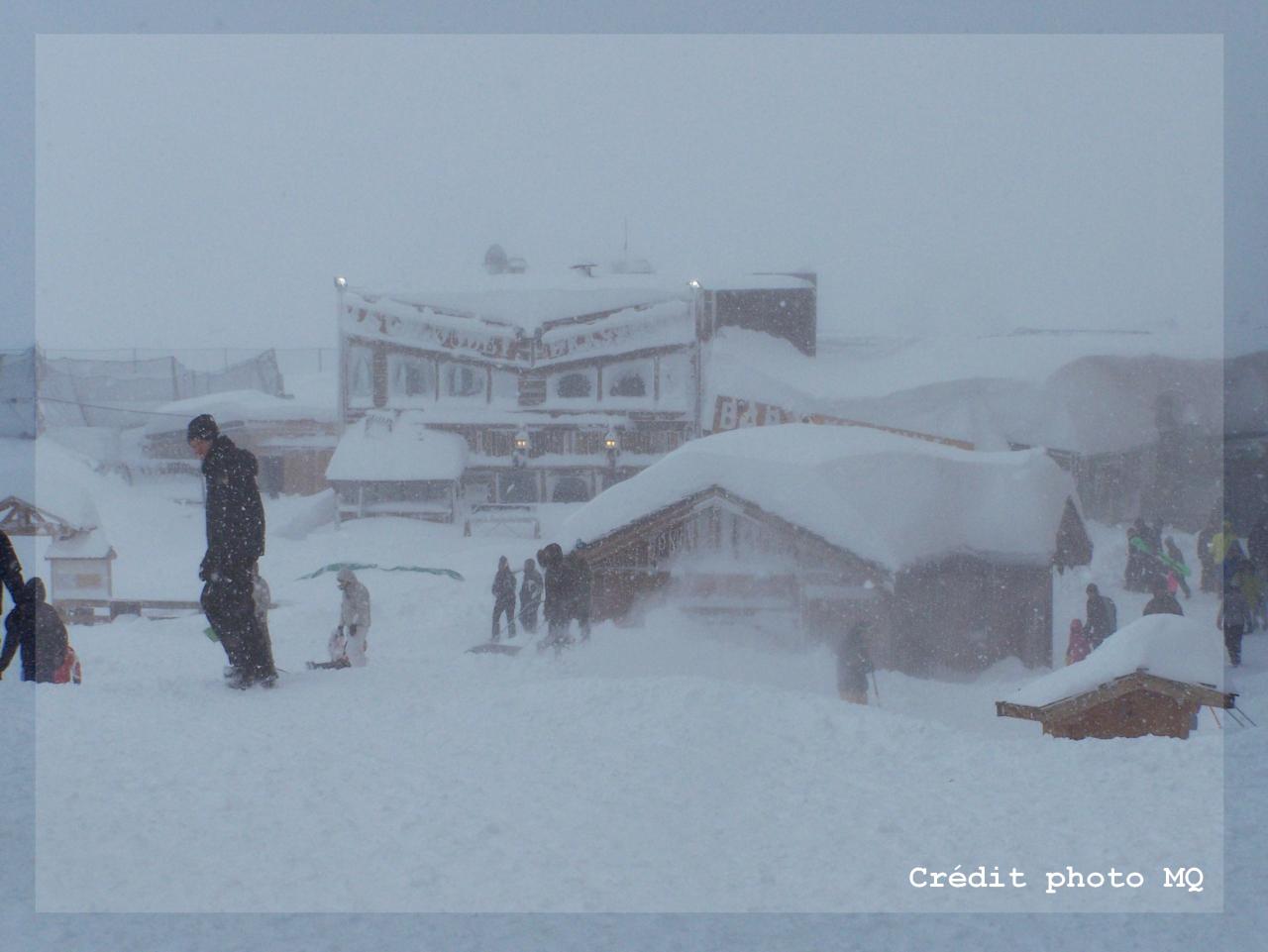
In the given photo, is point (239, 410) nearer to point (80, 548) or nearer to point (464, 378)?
point (464, 378)

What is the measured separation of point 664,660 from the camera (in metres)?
14.8

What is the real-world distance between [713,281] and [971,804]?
28.5m

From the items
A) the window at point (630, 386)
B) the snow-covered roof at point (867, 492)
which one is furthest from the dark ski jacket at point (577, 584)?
the window at point (630, 386)

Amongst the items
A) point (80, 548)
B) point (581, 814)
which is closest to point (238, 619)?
point (581, 814)

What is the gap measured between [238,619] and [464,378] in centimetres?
2208

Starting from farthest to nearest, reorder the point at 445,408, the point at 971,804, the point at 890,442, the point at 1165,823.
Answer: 1. the point at 445,408
2. the point at 890,442
3. the point at 971,804
4. the point at 1165,823

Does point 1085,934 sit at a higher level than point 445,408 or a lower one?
lower

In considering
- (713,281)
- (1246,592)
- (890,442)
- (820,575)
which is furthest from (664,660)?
(713,281)

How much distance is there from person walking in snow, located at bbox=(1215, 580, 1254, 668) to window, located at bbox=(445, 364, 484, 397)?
1826cm

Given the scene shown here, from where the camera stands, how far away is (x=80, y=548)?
1948 centimetres

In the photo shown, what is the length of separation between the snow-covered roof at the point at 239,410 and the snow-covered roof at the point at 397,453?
233 cm

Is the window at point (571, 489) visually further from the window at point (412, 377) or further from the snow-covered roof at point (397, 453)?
the window at point (412, 377)

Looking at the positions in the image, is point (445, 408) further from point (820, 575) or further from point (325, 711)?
point (325, 711)

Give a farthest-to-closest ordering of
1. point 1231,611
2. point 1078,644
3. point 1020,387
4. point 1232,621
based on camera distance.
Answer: point 1020,387, point 1078,644, point 1231,611, point 1232,621
